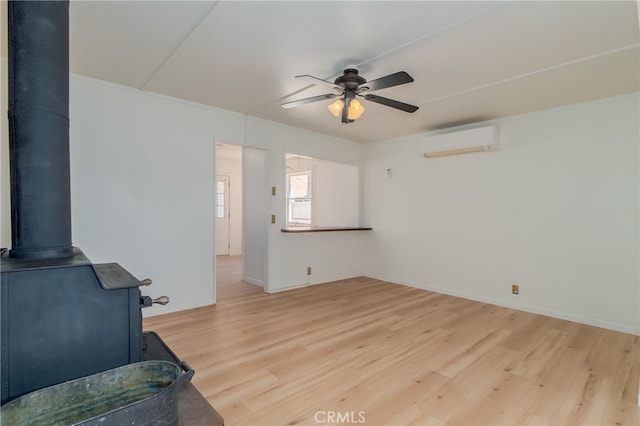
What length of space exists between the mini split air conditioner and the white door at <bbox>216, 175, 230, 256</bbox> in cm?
497

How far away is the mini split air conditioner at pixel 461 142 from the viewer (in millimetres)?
3889

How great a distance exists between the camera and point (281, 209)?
14.8 feet

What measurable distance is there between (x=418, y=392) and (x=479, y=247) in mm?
2635

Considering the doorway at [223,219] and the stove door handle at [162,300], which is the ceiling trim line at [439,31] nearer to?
the stove door handle at [162,300]

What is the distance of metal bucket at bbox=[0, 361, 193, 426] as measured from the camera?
107 cm

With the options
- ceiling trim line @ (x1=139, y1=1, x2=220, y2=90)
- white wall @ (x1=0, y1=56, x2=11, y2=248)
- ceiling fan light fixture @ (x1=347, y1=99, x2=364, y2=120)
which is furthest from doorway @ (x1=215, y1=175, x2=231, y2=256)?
ceiling fan light fixture @ (x1=347, y1=99, x2=364, y2=120)

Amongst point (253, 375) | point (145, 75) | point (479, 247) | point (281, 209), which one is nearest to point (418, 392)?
point (253, 375)

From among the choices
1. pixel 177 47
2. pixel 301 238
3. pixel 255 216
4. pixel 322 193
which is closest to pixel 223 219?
pixel 322 193

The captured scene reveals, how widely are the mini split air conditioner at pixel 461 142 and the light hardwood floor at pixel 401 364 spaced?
1929mm

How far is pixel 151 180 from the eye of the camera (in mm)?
3369

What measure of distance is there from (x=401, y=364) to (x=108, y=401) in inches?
73.7

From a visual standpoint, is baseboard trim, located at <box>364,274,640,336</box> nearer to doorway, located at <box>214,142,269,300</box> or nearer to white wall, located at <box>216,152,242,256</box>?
doorway, located at <box>214,142,269,300</box>

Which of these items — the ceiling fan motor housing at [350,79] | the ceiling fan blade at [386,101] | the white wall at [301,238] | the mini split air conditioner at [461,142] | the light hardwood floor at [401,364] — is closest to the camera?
the light hardwood floor at [401,364]

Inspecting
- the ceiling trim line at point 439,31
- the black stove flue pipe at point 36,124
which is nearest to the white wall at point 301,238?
the ceiling trim line at point 439,31
